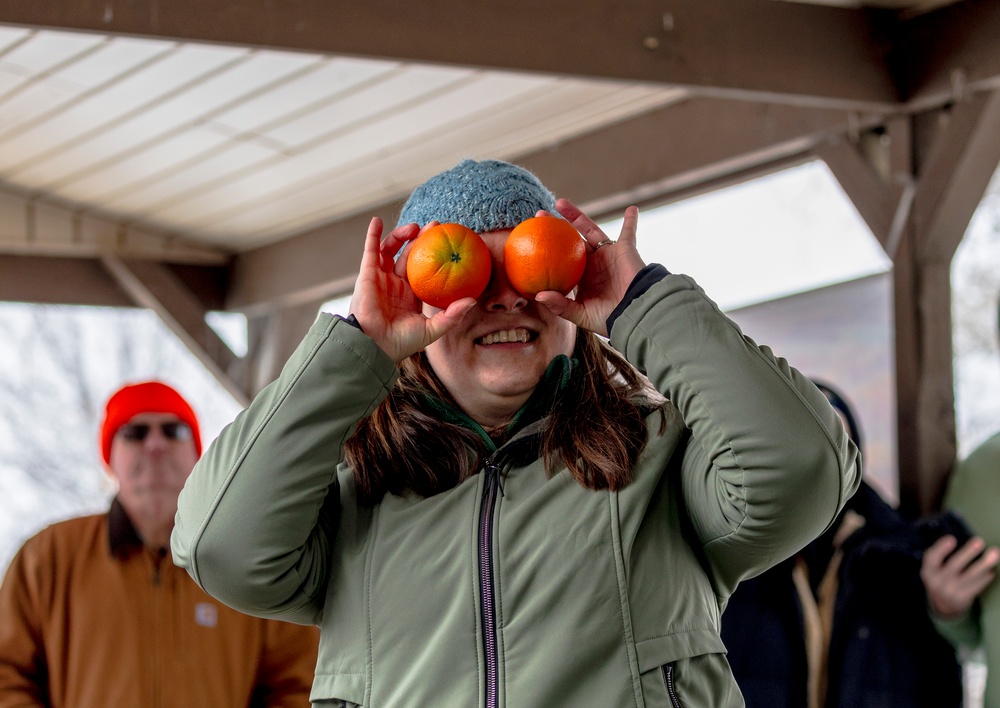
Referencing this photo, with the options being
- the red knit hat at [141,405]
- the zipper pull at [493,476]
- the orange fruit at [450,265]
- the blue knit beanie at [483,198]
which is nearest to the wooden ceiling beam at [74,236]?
the red knit hat at [141,405]

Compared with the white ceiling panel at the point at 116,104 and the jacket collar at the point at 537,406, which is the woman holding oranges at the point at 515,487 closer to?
the jacket collar at the point at 537,406

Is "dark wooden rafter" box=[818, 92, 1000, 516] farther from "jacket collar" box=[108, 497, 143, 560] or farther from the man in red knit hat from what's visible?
"jacket collar" box=[108, 497, 143, 560]

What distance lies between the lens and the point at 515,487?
1476 mm

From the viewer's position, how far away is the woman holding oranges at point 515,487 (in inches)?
54.1

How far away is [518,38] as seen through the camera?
10.6ft

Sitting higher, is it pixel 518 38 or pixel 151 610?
pixel 518 38

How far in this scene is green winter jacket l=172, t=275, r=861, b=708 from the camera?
137 cm

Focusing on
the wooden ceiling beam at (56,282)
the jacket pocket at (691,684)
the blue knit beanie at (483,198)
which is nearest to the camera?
the jacket pocket at (691,684)

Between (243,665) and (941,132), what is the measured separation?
250 cm

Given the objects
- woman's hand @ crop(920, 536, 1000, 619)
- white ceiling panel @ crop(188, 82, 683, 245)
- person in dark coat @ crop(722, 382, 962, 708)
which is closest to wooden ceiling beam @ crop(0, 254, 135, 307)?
white ceiling panel @ crop(188, 82, 683, 245)

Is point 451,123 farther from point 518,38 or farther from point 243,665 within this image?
point 243,665

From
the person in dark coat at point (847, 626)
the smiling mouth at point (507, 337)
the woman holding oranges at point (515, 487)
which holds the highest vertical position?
the smiling mouth at point (507, 337)

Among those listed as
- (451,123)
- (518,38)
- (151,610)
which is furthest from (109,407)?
(451,123)

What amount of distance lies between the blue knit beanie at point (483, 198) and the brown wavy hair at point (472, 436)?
0.63 feet
